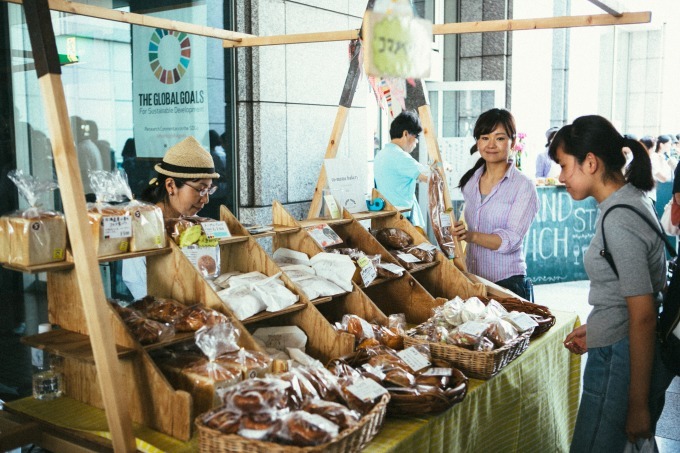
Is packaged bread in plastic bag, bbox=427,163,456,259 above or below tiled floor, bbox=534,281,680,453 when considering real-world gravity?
above

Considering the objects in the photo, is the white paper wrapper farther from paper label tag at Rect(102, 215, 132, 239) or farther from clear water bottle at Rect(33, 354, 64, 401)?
clear water bottle at Rect(33, 354, 64, 401)

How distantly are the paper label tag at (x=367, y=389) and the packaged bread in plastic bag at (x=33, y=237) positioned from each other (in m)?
0.99

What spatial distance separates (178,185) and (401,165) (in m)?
3.01

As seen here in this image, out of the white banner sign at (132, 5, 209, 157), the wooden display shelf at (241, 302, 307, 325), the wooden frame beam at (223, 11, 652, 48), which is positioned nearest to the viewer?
the wooden display shelf at (241, 302, 307, 325)

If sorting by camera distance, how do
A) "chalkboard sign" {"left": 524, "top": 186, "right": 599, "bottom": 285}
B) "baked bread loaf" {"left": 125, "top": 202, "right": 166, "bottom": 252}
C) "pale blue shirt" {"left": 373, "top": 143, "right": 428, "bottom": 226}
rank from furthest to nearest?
"chalkboard sign" {"left": 524, "top": 186, "right": 599, "bottom": 285}
"pale blue shirt" {"left": 373, "top": 143, "right": 428, "bottom": 226}
"baked bread loaf" {"left": 125, "top": 202, "right": 166, "bottom": 252}

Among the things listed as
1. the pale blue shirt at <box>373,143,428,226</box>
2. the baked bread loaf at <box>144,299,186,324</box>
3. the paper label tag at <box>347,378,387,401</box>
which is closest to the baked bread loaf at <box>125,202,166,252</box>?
the baked bread loaf at <box>144,299,186,324</box>

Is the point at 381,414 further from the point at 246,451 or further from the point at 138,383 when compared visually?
the point at 138,383

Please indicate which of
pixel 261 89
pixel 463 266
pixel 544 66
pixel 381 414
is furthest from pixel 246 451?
pixel 544 66

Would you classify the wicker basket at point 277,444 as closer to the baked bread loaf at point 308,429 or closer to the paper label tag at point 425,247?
the baked bread loaf at point 308,429

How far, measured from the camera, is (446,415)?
232 centimetres

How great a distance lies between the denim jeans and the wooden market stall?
90 centimetres

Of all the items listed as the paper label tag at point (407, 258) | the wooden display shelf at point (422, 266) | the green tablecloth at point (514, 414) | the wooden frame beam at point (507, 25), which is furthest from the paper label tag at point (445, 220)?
the wooden frame beam at point (507, 25)

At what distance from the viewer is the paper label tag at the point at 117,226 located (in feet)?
7.14

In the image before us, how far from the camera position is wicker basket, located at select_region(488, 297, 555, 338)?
3.14m
